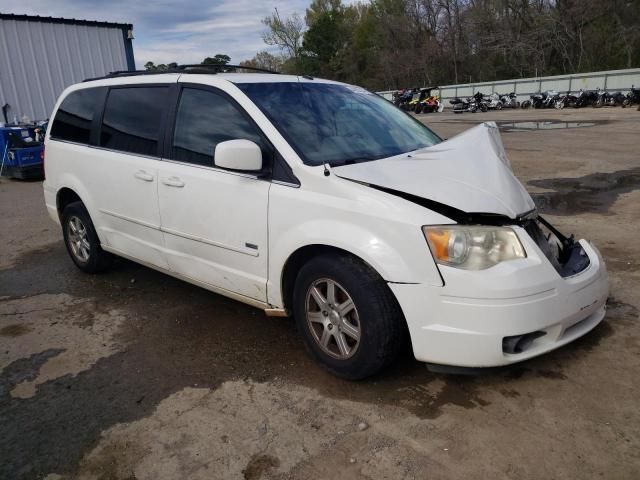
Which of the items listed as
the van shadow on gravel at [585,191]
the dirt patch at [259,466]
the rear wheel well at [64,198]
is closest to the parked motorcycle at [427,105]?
the van shadow on gravel at [585,191]

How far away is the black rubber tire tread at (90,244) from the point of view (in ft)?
15.7

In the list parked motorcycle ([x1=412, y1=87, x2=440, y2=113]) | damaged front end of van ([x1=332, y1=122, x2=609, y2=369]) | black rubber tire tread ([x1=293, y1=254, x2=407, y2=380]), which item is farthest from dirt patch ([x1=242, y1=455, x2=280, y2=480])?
parked motorcycle ([x1=412, y1=87, x2=440, y2=113])

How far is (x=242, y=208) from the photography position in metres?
3.29

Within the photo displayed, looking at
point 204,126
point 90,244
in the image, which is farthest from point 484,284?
point 90,244

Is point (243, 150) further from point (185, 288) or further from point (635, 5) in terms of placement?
point (635, 5)

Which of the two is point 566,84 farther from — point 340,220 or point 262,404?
point 262,404

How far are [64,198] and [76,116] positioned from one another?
2.68ft

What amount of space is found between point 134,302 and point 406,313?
2650 millimetres

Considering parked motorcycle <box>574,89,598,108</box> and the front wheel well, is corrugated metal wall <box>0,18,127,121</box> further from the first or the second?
parked motorcycle <box>574,89,598,108</box>

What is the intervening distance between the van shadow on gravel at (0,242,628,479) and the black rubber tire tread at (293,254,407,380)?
172mm

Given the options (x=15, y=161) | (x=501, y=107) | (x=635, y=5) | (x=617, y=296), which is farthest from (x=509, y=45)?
(x=617, y=296)

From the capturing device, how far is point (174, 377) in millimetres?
3207

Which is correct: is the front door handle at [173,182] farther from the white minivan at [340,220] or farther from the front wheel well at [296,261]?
the front wheel well at [296,261]

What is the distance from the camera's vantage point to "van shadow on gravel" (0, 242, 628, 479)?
2691 mm
